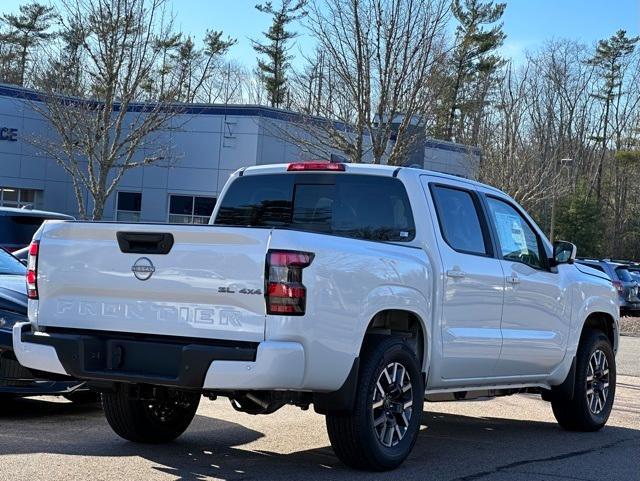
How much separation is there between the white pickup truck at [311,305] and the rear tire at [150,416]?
0.02 meters

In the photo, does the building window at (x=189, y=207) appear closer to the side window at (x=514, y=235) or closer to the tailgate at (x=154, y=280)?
the side window at (x=514, y=235)

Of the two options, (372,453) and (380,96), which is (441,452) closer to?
(372,453)

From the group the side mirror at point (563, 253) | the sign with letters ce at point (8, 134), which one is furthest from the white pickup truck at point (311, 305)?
the sign with letters ce at point (8, 134)

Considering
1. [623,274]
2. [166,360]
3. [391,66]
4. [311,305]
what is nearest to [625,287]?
[623,274]

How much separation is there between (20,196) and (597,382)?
33.9 m

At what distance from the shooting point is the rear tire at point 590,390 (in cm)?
865

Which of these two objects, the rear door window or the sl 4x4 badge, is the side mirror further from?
the rear door window

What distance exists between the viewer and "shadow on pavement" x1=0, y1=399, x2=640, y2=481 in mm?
6414

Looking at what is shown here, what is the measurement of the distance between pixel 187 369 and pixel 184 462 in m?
1.27

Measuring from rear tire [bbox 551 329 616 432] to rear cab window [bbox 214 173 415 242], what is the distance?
2.69m

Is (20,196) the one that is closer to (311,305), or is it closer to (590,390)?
(590,390)

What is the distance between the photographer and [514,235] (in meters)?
8.13

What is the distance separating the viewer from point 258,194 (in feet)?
25.3

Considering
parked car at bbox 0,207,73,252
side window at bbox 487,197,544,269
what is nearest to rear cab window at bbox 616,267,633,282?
parked car at bbox 0,207,73,252
